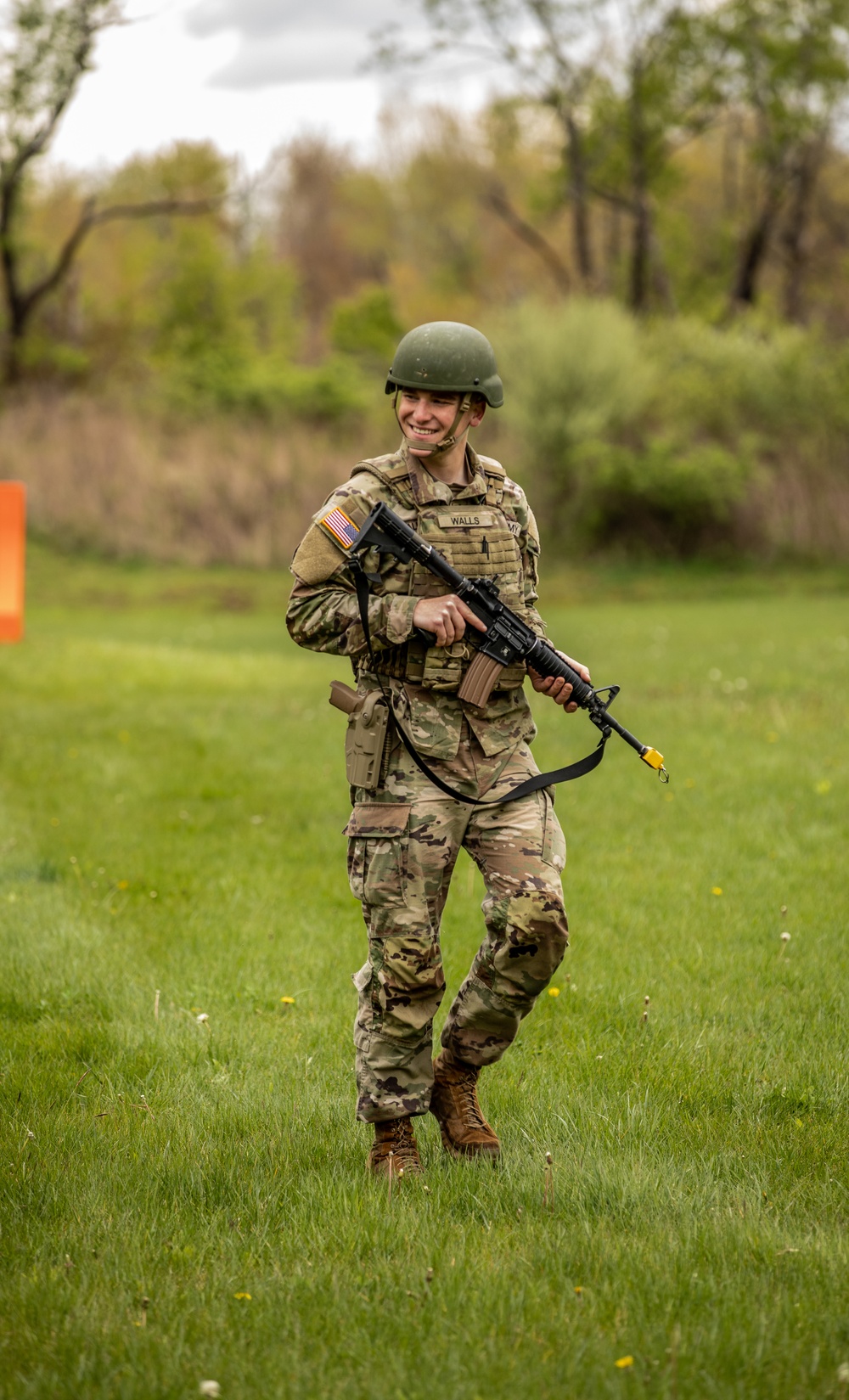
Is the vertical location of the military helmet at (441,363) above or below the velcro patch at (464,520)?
above

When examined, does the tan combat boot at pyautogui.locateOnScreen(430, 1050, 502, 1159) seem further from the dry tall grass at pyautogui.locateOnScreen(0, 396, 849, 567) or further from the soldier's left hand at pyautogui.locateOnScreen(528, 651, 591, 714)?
the dry tall grass at pyautogui.locateOnScreen(0, 396, 849, 567)

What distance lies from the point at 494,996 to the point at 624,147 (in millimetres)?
46753

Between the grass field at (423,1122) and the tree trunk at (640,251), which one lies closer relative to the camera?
the grass field at (423,1122)

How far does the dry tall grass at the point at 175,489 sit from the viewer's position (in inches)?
1196

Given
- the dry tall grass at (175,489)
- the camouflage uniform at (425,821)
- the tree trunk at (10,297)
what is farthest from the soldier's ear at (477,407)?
the tree trunk at (10,297)

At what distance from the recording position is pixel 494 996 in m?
4.32

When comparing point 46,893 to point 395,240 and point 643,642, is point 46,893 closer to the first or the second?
point 643,642

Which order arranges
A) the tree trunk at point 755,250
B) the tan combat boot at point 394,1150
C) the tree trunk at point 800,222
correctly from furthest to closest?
the tree trunk at point 800,222, the tree trunk at point 755,250, the tan combat boot at point 394,1150

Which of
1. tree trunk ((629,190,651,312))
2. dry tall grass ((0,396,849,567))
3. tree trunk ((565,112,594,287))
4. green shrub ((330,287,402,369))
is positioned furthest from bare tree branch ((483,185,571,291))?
dry tall grass ((0,396,849,567))

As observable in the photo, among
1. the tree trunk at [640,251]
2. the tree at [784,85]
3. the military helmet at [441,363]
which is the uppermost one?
the tree at [784,85]

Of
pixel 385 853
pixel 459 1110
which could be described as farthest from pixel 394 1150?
pixel 385 853

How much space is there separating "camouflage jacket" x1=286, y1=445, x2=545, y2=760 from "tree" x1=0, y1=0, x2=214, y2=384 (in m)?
36.9

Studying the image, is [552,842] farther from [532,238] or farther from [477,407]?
[532,238]

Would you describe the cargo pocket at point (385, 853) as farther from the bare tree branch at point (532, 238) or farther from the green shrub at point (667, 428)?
the bare tree branch at point (532, 238)
